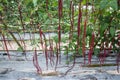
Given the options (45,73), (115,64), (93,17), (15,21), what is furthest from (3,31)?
(115,64)

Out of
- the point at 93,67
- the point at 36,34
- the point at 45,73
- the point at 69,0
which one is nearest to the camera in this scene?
the point at 69,0

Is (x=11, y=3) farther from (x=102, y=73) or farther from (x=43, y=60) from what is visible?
(x=102, y=73)

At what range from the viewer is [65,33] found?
1904 mm

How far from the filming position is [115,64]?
5.94 ft

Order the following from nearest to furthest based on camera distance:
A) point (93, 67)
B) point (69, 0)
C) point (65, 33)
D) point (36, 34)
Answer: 1. point (69, 0)
2. point (93, 67)
3. point (65, 33)
4. point (36, 34)

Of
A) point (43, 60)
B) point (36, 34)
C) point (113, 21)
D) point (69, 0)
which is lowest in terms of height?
point (43, 60)

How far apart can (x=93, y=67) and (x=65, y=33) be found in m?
0.29

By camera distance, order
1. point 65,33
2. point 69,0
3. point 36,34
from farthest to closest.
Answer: point 36,34, point 65,33, point 69,0

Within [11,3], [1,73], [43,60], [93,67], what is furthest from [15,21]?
[93,67]

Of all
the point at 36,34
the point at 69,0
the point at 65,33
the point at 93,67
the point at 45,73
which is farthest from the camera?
the point at 36,34

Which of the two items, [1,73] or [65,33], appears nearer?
[1,73]

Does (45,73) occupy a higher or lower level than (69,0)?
lower

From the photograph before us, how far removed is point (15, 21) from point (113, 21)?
0.70 m

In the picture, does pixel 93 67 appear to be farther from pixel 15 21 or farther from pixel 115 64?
pixel 15 21
